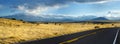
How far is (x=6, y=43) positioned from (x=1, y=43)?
553mm

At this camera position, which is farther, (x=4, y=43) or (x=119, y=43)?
(x=4, y=43)

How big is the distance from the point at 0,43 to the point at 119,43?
923 cm

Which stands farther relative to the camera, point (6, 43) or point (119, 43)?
point (6, 43)

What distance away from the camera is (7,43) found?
24.2 metres

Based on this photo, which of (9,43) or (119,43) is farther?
(9,43)

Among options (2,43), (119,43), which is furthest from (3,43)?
(119,43)

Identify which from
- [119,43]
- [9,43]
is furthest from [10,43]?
[119,43]

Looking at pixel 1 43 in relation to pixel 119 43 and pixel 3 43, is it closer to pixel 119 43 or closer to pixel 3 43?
pixel 3 43

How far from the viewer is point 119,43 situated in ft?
71.1

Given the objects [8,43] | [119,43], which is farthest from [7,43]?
[119,43]

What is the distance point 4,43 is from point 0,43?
0.50 metres

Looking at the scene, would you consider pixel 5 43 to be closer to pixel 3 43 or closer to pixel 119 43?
pixel 3 43

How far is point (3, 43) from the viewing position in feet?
78.5

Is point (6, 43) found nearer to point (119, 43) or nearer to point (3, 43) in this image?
point (3, 43)
